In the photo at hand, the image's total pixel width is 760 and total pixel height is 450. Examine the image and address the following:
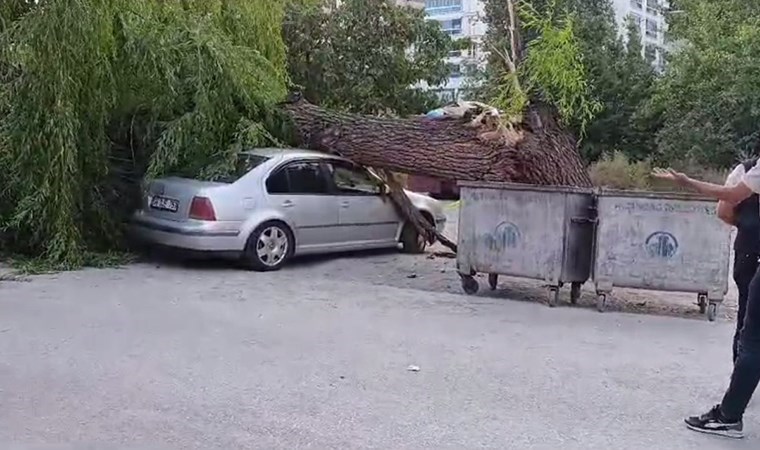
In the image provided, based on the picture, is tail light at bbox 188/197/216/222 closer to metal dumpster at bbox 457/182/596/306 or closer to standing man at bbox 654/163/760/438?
metal dumpster at bbox 457/182/596/306

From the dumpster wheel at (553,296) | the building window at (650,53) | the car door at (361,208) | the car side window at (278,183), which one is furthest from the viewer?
the building window at (650,53)

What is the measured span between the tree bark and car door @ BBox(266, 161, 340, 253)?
0.81 meters

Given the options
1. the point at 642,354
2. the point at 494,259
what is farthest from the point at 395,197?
the point at 642,354

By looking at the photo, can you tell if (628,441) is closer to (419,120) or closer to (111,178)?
(419,120)

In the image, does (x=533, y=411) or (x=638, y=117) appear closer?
(x=533, y=411)

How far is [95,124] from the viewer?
1129 centimetres

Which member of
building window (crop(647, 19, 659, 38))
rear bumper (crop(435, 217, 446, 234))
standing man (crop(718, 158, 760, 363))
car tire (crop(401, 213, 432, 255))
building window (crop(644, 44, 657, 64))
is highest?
building window (crop(647, 19, 659, 38))

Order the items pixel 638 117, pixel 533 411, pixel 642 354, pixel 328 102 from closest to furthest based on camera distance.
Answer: pixel 533 411
pixel 642 354
pixel 328 102
pixel 638 117

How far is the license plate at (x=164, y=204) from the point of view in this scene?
36.2 feet

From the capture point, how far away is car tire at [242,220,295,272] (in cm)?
1103

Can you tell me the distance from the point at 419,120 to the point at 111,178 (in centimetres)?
418

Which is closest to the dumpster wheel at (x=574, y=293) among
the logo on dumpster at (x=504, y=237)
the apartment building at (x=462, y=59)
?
the logo on dumpster at (x=504, y=237)

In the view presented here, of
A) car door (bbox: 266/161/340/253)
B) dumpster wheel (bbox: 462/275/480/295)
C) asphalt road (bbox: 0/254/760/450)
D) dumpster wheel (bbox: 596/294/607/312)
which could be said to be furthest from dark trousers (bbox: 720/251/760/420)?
car door (bbox: 266/161/340/253)

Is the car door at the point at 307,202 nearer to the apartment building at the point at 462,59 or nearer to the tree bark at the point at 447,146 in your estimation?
the tree bark at the point at 447,146
